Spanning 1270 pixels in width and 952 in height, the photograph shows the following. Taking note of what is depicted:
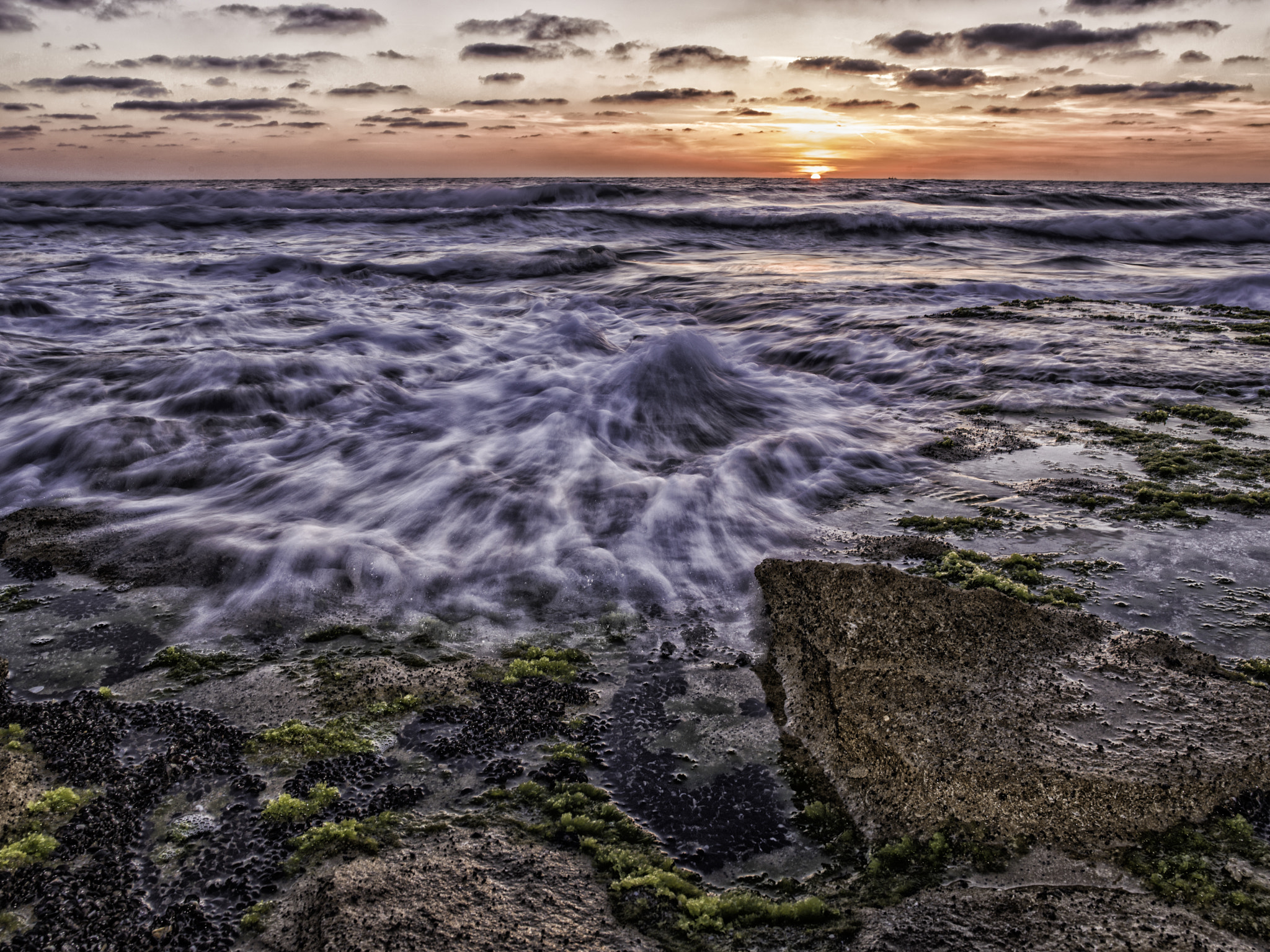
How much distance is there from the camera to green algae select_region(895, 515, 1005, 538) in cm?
423

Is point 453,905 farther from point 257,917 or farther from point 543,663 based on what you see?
point 543,663

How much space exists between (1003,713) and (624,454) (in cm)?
368

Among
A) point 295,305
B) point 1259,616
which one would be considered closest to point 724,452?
point 1259,616

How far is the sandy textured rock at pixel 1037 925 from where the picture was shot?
5.85 feet

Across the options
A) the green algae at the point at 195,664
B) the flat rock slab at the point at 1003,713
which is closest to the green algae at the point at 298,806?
the green algae at the point at 195,664

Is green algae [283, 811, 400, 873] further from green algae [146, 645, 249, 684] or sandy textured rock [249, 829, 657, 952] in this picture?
green algae [146, 645, 249, 684]

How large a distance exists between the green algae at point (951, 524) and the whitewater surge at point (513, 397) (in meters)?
0.56

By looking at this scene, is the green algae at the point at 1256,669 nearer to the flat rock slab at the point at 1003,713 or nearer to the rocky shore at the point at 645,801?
the rocky shore at the point at 645,801

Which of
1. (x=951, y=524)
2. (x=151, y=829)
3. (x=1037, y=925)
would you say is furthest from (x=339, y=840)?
(x=951, y=524)

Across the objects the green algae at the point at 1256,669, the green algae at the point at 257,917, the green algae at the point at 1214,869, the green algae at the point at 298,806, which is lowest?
the green algae at the point at 257,917

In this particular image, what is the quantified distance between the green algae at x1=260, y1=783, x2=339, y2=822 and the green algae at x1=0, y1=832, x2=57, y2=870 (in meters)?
0.55

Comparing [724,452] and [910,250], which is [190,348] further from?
[910,250]

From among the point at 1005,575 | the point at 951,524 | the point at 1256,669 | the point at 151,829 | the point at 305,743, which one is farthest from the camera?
the point at 951,524

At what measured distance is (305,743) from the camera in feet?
8.62
